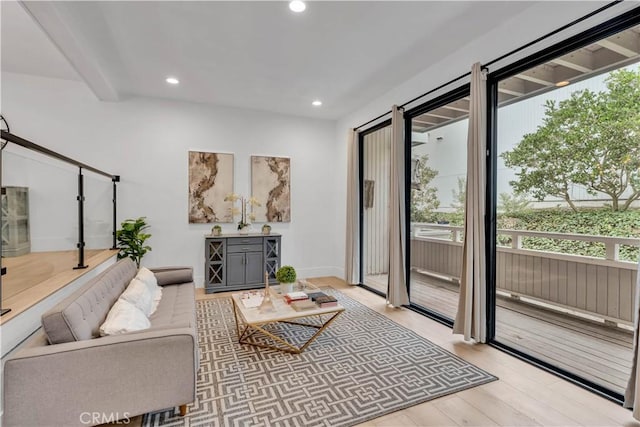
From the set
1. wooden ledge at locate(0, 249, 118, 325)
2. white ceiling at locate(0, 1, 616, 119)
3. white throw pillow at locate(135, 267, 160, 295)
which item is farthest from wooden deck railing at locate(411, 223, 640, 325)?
wooden ledge at locate(0, 249, 118, 325)

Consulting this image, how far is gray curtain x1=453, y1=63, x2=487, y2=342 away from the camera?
2.86 metres

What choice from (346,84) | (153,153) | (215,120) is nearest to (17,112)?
(153,153)

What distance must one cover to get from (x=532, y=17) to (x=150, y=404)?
3.90 metres

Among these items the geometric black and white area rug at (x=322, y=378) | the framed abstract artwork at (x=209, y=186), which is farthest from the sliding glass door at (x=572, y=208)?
the framed abstract artwork at (x=209, y=186)

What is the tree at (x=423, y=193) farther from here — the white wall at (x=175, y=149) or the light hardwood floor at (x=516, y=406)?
the light hardwood floor at (x=516, y=406)

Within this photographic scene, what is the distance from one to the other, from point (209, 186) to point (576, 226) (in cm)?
461

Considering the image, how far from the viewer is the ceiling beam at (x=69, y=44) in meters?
2.42

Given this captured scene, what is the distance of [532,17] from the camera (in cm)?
254

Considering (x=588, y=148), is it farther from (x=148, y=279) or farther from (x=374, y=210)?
(x=148, y=279)

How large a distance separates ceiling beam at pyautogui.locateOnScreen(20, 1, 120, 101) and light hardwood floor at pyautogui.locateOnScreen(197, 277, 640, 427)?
379cm

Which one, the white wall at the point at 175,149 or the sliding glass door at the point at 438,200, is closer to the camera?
the sliding glass door at the point at 438,200

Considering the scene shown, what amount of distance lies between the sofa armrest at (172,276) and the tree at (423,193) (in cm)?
290

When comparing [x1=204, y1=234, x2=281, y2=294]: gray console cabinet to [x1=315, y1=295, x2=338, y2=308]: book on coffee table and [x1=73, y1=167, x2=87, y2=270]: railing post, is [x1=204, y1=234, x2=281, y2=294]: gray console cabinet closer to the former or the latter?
[x1=73, y1=167, x2=87, y2=270]: railing post

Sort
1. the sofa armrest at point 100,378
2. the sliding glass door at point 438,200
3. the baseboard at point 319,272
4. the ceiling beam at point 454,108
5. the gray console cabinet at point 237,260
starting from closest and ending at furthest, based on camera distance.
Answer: the sofa armrest at point 100,378, the ceiling beam at point 454,108, the sliding glass door at point 438,200, the gray console cabinet at point 237,260, the baseboard at point 319,272
